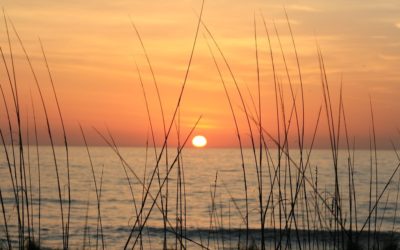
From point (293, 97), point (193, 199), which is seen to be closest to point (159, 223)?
point (193, 199)

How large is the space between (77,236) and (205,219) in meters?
5.12

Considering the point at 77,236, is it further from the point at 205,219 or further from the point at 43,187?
the point at 43,187

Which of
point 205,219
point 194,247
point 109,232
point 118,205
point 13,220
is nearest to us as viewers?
point 194,247

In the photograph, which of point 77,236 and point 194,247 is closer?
point 194,247

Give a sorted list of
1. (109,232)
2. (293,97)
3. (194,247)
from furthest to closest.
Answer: (109,232) → (194,247) → (293,97)

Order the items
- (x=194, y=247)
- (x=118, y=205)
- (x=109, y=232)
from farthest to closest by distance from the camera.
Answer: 1. (x=118, y=205)
2. (x=109, y=232)
3. (x=194, y=247)

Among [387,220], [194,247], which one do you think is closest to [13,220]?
[194,247]

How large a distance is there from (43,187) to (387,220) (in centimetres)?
1706

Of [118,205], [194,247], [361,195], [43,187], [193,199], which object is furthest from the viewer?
[43,187]

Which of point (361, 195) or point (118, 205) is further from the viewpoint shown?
point (361, 195)

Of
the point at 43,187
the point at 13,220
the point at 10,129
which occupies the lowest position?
the point at 43,187

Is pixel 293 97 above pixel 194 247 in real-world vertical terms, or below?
above

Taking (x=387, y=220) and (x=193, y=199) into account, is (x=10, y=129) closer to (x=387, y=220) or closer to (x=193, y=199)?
(x=387, y=220)

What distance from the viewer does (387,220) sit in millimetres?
17719
